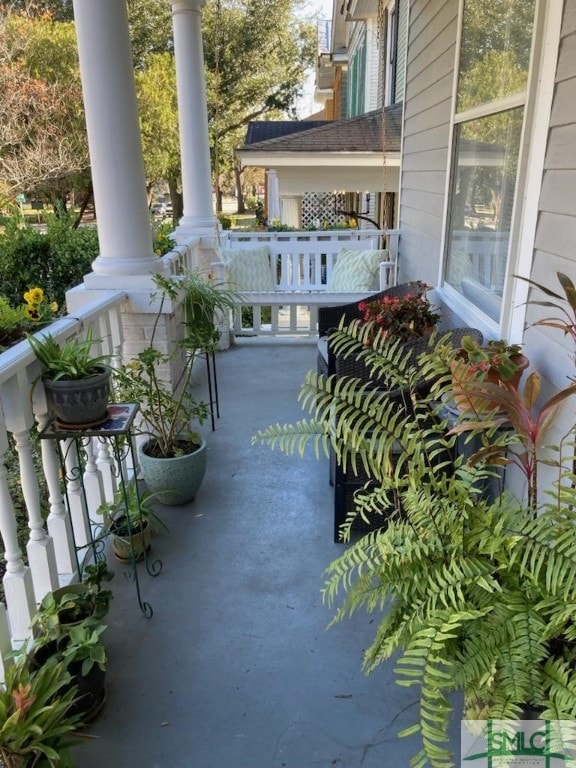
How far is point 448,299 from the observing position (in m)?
3.53

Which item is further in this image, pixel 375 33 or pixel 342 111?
pixel 342 111

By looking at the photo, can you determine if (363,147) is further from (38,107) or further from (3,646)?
(38,107)

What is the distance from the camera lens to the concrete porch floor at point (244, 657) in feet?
5.47

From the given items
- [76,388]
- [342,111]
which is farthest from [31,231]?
[342,111]

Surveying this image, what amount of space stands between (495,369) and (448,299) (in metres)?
1.64

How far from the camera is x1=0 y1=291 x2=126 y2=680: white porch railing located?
175cm

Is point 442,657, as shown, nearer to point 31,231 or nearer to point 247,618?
point 247,618

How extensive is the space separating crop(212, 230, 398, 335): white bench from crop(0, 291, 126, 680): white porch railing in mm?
3163

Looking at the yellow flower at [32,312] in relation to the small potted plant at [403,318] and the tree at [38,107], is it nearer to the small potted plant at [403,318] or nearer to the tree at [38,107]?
the small potted plant at [403,318]

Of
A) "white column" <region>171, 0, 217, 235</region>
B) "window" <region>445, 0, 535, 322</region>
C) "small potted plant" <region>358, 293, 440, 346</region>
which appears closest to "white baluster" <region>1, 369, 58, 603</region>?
"small potted plant" <region>358, 293, 440, 346</region>

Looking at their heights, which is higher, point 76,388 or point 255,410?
point 76,388

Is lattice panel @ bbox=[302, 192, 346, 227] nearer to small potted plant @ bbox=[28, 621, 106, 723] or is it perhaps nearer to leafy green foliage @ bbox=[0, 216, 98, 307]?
leafy green foliage @ bbox=[0, 216, 98, 307]

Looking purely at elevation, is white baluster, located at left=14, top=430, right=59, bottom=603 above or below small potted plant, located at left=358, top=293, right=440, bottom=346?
below

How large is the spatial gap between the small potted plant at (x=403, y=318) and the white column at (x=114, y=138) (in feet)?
3.81
